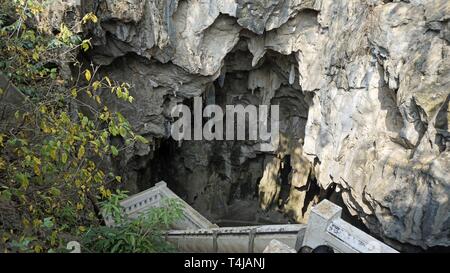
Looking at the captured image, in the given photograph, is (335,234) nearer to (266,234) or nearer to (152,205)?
(266,234)

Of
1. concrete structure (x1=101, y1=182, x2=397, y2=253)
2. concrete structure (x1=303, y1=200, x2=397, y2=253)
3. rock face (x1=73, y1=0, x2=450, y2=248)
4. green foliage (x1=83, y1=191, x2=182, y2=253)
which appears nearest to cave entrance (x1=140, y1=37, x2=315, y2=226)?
rock face (x1=73, y1=0, x2=450, y2=248)

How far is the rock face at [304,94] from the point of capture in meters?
8.62

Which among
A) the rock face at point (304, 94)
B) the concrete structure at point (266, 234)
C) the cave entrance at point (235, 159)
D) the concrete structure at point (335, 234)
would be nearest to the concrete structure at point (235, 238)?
the concrete structure at point (266, 234)

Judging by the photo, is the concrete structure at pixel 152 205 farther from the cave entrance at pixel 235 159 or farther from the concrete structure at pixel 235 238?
the cave entrance at pixel 235 159

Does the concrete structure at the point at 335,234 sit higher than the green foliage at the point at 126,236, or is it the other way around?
the green foliage at the point at 126,236

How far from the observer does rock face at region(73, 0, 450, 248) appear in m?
8.62

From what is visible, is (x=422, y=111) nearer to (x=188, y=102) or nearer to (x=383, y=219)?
(x=383, y=219)

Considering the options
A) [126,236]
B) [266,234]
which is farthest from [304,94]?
[126,236]

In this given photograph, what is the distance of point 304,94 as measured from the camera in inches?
554

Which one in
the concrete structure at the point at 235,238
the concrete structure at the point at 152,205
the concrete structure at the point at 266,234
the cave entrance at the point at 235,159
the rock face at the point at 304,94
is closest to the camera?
the concrete structure at the point at 266,234

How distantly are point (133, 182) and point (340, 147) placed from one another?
781 centimetres

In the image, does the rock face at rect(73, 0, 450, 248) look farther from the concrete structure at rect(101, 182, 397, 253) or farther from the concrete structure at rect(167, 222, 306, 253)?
the concrete structure at rect(167, 222, 306, 253)

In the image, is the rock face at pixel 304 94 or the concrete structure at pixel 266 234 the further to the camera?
the rock face at pixel 304 94

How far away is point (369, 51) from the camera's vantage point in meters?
10.4
